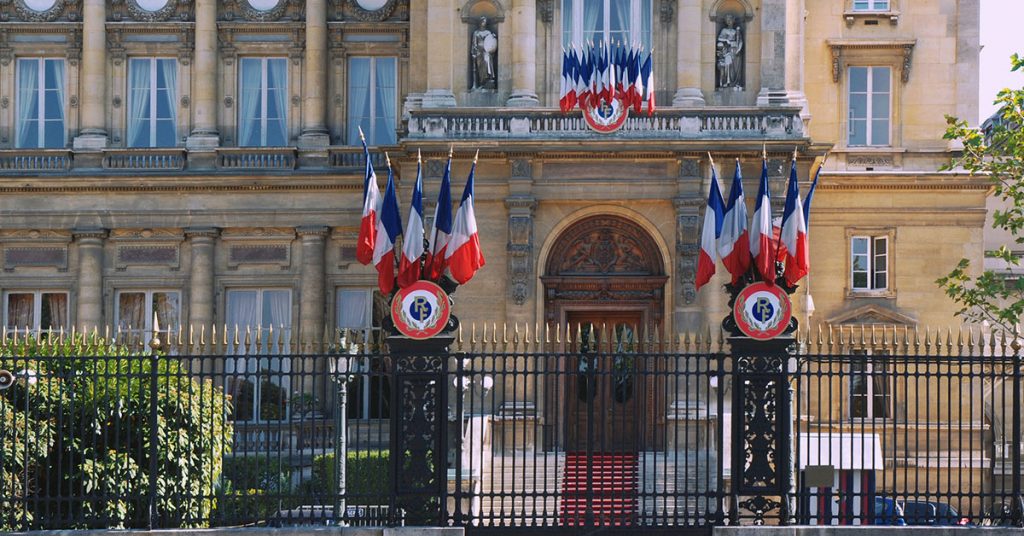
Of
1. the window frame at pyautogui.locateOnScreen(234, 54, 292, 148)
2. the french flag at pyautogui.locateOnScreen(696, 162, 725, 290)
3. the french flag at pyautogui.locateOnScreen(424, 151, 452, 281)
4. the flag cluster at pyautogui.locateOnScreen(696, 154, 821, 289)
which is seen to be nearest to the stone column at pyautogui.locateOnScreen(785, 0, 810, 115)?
the french flag at pyautogui.locateOnScreen(696, 162, 725, 290)

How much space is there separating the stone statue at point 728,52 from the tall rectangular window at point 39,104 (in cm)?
1792

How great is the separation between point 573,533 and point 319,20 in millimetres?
24410

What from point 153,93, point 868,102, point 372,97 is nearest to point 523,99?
point 372,97

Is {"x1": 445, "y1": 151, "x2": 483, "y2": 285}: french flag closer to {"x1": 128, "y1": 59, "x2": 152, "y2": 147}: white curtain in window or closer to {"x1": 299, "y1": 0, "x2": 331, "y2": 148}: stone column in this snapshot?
{"x1": 299, "y1": 0, "x2": 331, "y2": 148}: stone column

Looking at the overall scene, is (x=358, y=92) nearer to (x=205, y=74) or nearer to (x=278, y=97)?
(x=278, y=97)

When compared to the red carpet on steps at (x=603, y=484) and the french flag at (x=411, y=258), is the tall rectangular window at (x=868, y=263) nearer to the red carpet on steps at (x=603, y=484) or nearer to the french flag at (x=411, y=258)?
the red carpet on steps at (x=603, y=484)

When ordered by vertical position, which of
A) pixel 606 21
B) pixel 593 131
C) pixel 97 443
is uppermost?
pixel 606 21

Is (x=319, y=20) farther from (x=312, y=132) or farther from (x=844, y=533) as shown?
(x=844, y=533)

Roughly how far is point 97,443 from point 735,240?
10402mm

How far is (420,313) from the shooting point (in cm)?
2238

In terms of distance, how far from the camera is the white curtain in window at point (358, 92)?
43.8m

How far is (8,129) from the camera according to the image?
43.7m

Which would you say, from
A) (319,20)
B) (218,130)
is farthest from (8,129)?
(319,20)

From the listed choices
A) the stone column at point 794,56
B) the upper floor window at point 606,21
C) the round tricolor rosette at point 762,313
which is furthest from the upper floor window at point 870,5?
the round tricolor rosette at point 762,313
